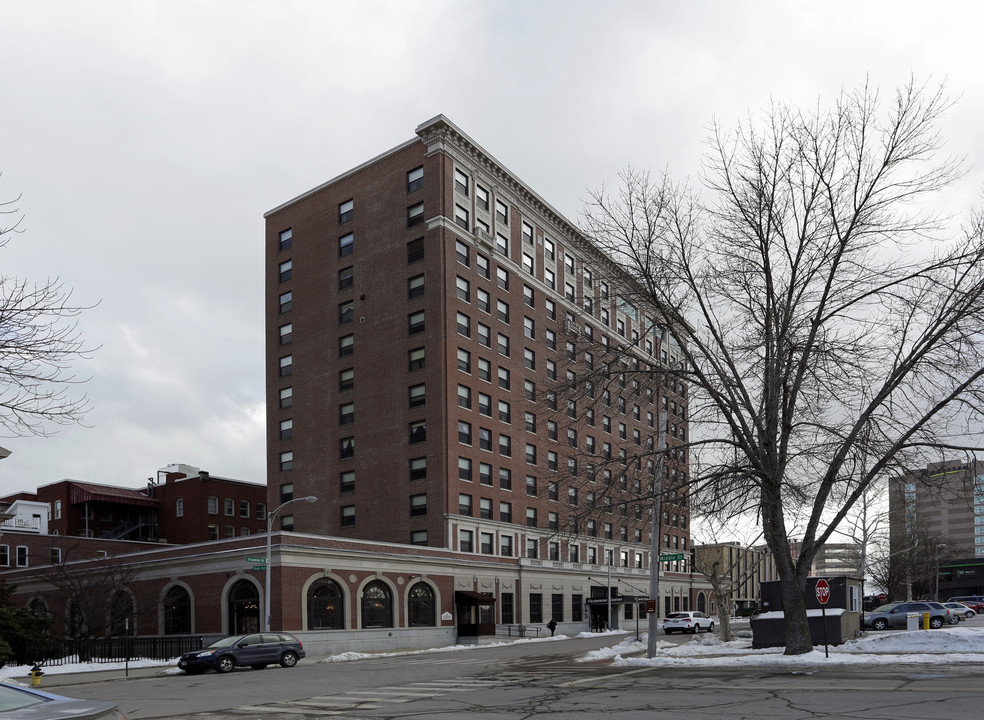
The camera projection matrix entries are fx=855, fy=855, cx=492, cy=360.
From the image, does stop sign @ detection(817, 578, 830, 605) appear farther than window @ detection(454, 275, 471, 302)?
No

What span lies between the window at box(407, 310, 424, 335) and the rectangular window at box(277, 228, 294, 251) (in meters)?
15.1

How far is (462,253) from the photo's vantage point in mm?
61125

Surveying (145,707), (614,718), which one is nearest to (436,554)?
(145,707)

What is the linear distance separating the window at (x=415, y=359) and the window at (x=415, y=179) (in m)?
11.9

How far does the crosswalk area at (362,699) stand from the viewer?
1748cm

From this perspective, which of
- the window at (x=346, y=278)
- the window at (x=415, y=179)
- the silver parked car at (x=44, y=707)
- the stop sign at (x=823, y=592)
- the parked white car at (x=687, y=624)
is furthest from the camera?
the window at (x=346, y=278)

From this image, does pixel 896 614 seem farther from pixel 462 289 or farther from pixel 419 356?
pixel 462 289

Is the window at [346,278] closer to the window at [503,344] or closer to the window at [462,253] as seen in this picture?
the window at [462,253]

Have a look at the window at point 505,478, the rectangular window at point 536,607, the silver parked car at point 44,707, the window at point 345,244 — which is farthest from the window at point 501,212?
the silver parked car at point 44,707

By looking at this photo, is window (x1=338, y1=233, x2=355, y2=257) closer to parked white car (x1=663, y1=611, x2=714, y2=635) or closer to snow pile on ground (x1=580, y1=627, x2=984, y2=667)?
parked white car (x1=663, y1=611, x2=714, y2=635)

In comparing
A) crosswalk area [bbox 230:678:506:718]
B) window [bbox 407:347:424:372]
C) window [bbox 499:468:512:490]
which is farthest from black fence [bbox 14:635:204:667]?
window [bbox 499:468:512:490]

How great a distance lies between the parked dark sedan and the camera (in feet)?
105

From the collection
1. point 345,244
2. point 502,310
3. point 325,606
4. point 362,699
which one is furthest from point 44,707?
point 345,244

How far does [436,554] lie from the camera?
5409 cm
